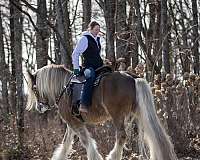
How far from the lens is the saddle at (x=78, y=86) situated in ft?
28.5

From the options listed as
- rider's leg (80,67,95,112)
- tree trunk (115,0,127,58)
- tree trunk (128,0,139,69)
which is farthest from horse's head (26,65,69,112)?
tree trunk (128,0,139,69)

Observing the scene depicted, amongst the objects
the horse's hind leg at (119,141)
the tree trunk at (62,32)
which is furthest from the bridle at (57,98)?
the tree trunk at (62,32)

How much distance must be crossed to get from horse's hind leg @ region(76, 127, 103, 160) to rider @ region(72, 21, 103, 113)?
2.02ft

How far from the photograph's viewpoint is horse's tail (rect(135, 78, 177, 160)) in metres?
8.17

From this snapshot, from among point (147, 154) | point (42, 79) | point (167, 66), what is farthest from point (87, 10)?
point (147, 154)

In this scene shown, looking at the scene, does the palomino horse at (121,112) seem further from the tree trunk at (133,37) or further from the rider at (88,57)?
the tree trunk at (133,37)

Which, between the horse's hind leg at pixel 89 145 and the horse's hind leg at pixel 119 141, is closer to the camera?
the horse's hind leg at pixel 119 141

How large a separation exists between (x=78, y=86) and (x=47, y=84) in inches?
29.1

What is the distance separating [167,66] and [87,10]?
3.49m

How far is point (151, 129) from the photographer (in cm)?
822

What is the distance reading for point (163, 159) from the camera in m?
8.14

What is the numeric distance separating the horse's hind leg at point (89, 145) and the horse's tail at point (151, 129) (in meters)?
0.98

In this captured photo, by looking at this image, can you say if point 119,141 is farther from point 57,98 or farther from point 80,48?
point 80,48

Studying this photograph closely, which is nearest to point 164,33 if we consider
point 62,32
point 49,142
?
point 62,32
